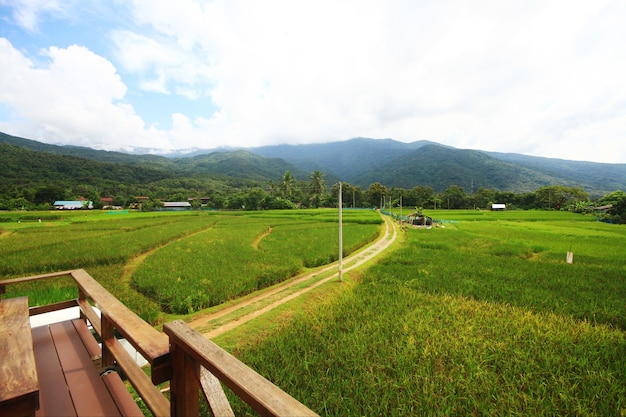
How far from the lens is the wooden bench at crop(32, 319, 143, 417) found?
8.34 ft

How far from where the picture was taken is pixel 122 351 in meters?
2.89

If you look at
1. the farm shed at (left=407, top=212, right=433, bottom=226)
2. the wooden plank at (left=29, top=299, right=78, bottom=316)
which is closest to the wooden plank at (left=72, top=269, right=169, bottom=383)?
the wooden plank at (left=29, top=299, right=78, bottom=316)

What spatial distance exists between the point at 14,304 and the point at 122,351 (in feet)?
5.72

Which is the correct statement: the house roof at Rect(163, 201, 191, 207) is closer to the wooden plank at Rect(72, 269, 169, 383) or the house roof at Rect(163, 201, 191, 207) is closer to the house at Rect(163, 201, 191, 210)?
the house at Rect(163, 201, 191, 210)

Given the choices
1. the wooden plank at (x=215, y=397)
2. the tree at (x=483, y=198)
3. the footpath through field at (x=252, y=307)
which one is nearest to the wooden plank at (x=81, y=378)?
the wooden plank at (x=215, y=397)

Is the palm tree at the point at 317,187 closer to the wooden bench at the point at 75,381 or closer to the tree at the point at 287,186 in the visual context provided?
the tree at the point at 287,186

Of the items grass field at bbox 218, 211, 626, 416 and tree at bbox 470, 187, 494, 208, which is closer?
grass field at bbox 218, 211, 626, 416

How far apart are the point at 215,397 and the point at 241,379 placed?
2.37 ft

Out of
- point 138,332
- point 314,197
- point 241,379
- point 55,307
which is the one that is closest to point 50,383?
point 138,332

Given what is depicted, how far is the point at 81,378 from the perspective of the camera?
297 centimetres

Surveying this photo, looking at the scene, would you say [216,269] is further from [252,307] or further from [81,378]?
[81,378]

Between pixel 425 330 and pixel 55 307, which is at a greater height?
pixel 55 307

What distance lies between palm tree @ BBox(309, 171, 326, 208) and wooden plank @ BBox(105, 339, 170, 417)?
271ft

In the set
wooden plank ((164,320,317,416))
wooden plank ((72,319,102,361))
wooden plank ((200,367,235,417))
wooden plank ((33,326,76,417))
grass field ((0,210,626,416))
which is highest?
wooden plank ((164,320,317,416))
